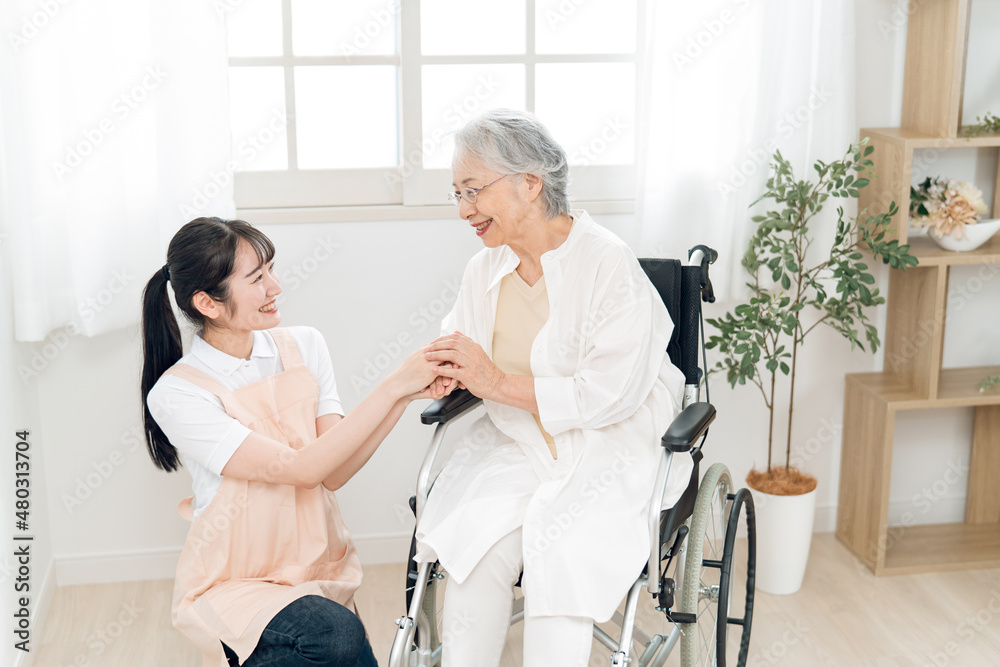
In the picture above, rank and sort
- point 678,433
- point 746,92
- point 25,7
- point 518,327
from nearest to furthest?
point 678,433 → point 518,327 → point 25,7 → point 746,92

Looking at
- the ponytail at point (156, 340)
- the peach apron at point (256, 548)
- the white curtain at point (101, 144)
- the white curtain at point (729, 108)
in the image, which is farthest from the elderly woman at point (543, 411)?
the white curtain at point (101, 144)

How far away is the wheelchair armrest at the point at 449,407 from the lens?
1.94m

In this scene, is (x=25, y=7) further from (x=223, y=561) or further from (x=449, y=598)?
(x=449, y=598)

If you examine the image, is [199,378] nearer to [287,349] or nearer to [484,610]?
[287,349]

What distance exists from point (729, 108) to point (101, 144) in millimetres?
1617

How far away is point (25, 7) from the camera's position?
234 centimetres

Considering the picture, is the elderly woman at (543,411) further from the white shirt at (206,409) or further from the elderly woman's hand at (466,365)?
the white shirt at (206,409)

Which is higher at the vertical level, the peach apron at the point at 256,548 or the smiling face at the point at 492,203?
the smiling face at the point at 492,203

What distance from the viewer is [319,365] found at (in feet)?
6.89

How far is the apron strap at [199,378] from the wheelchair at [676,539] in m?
0.39

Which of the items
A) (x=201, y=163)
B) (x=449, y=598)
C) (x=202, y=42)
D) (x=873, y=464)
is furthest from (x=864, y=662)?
(x=202, y=42)

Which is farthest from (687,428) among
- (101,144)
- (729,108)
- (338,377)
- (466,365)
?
(101,144)

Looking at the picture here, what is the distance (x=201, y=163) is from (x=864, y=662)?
2.06 metres

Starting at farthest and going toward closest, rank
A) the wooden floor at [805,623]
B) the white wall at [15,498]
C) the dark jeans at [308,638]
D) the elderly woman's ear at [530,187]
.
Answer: the wooden floor at [805,623] < the white wall at [15,498] < the elderly woman's ear at [530,187] < the dark jeans at [308,638]
